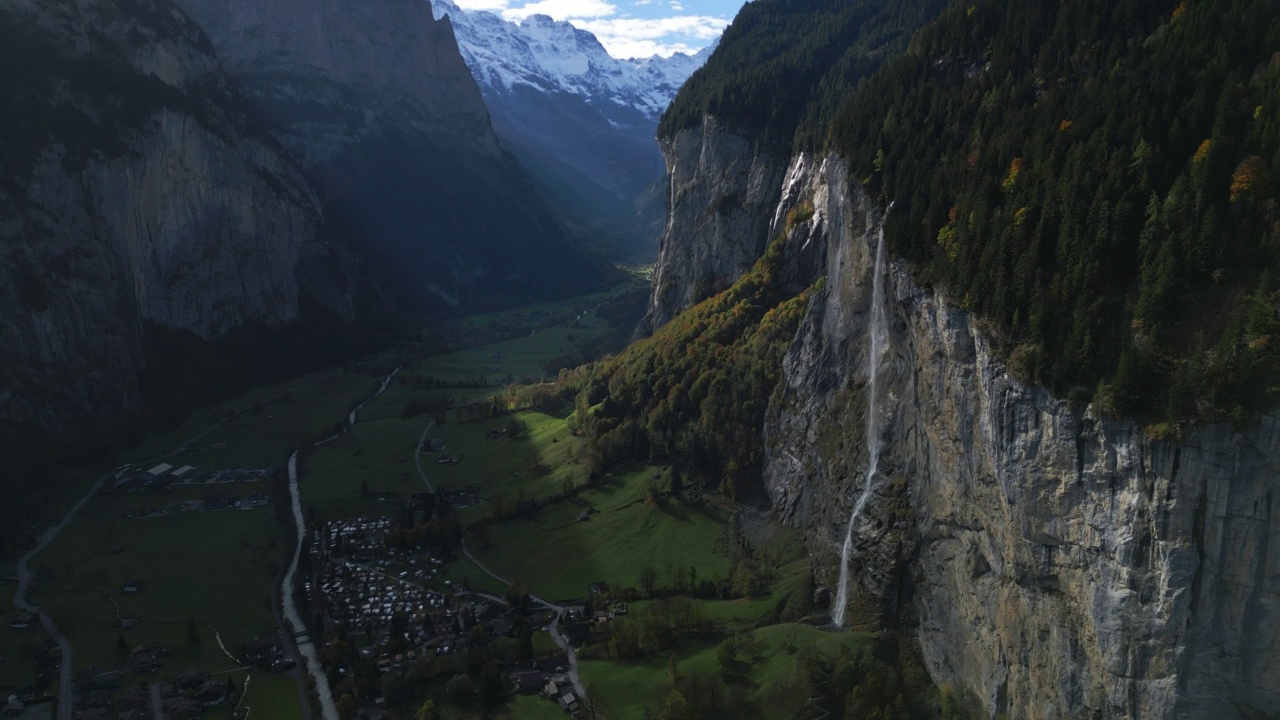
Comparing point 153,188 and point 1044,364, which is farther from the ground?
point 153,188

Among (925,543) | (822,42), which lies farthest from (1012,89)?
(822,42)

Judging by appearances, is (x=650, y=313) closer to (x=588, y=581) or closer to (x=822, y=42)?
(x=822, y=42)

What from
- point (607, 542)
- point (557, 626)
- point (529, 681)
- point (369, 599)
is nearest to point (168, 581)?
point (369, 599)

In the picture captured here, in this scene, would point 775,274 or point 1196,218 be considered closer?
point 1196,218

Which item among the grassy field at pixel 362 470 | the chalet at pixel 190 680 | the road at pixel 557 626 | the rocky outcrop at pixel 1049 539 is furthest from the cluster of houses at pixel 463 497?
the rocky outcrop at pixel 1049 539

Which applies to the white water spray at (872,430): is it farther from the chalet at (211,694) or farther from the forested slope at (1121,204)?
the chalet at (211,694)

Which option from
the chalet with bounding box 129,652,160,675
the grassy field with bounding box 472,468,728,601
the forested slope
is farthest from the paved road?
the forested slope

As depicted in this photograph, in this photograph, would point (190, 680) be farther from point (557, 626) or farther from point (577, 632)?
point (577, 632)

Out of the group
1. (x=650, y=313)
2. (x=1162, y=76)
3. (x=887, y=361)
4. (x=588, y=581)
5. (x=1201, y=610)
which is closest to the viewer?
(x=1201, y=610)
